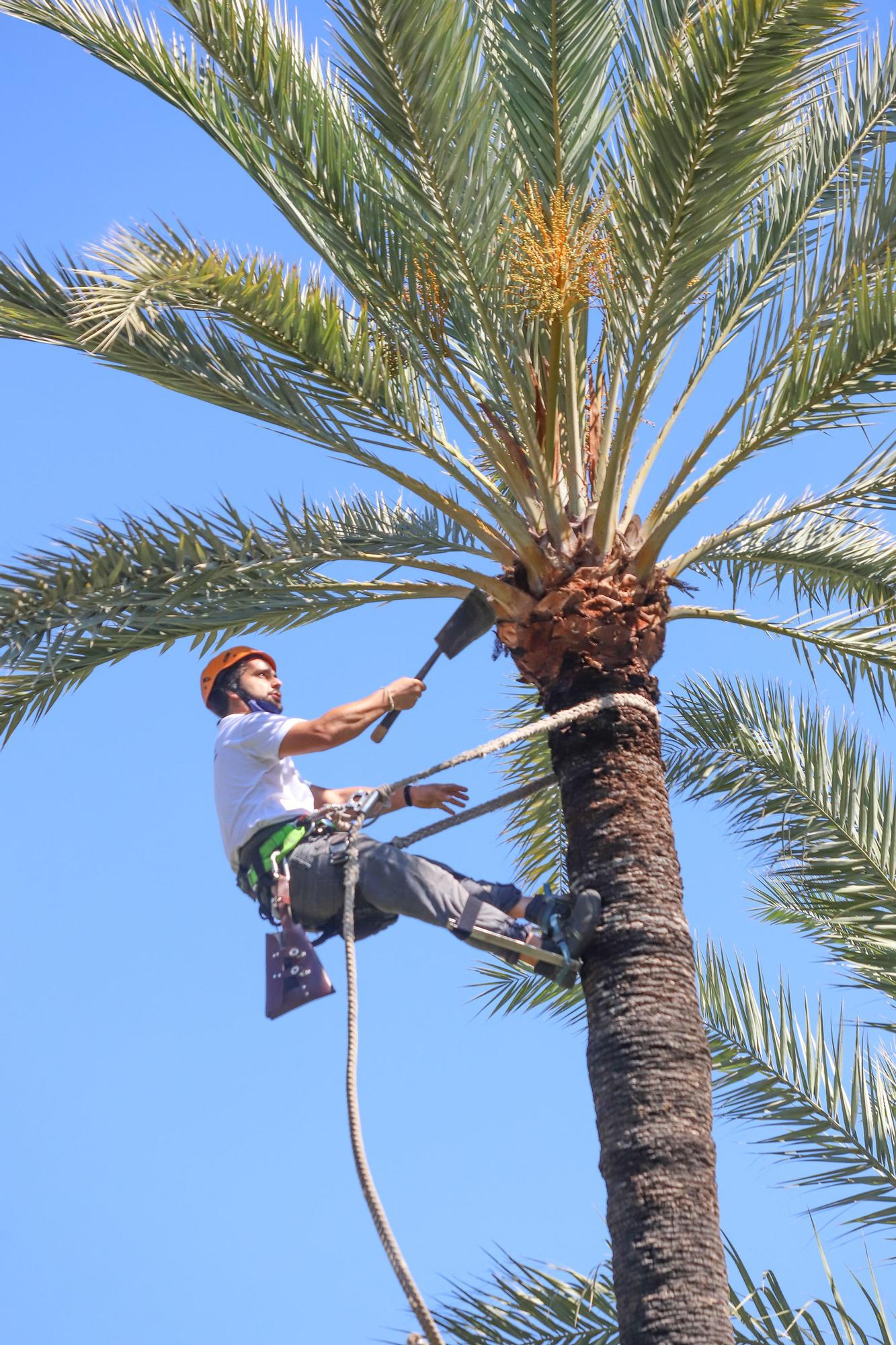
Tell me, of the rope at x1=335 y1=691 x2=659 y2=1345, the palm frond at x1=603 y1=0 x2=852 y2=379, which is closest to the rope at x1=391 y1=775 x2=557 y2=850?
the rope at x1=335 y1=691 x2=659 y2=1345

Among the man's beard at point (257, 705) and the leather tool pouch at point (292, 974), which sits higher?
the man's beard at point (257, 705)

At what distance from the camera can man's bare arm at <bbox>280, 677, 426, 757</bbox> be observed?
20.2 ft

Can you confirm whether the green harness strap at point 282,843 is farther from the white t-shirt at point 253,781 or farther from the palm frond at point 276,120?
the palm frond at point 276,120

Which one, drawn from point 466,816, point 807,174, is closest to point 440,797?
point 466,816

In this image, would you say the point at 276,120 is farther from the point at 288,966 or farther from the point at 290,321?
the point at 288,966

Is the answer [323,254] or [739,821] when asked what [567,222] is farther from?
[739,821]

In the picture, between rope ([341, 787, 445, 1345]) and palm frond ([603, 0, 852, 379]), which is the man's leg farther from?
palm frond ([603, 0, 852, 379])

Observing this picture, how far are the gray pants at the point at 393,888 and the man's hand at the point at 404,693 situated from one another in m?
0.53

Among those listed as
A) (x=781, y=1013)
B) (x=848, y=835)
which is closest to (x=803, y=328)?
(x=848, y=835)

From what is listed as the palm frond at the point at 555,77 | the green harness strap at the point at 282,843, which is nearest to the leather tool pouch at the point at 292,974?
the green harness strap at the point at 282,843

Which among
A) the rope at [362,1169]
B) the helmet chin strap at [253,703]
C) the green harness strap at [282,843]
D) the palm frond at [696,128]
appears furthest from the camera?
the helmet chin strap at [253,703]

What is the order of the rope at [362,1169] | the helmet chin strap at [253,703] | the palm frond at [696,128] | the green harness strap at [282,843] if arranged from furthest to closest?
the helmet chin strap at [253,703] < the green harness strap at [282,843] < the palm frond at [696,128] < the rope at [362,1169]

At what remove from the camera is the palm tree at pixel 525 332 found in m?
5.89

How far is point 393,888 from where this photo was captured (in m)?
6.02
